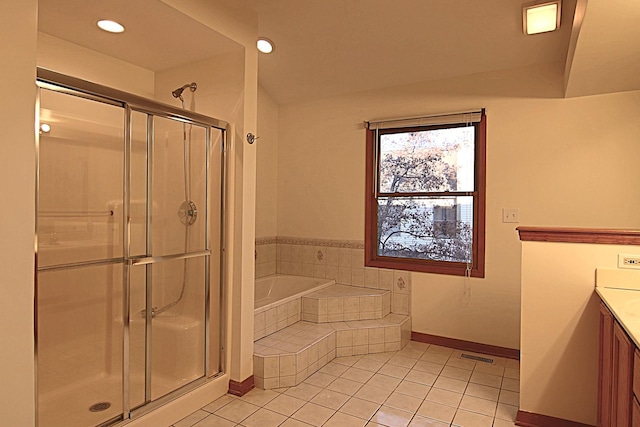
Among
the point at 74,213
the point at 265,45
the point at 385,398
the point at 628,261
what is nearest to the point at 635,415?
the point at 628,261

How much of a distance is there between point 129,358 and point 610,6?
2.86 m

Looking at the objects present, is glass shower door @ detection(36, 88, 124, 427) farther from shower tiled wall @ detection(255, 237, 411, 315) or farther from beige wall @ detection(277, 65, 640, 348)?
A: beige wall @ detection(277, 65, 640, 348)

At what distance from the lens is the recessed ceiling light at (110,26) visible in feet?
7.48

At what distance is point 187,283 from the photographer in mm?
2547

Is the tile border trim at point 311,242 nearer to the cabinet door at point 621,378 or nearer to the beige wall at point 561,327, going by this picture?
the beige wall at point 561,327

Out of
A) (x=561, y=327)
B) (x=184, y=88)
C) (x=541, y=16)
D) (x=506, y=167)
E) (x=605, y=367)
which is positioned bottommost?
(x=605, y=367)

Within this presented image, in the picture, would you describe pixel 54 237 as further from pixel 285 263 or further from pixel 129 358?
pixel 285 263

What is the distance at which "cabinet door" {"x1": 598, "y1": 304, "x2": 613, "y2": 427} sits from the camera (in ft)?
6.15

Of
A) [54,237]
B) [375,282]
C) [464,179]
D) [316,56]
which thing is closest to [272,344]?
[375,282]

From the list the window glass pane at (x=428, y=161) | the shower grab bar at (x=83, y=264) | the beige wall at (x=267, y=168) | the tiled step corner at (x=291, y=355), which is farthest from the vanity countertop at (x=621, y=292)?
the beige wall at (x=267, y=168)

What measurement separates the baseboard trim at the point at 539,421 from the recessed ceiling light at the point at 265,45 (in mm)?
3172

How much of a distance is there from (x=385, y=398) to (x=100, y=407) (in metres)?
1.67

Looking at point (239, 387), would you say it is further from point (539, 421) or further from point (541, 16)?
point (541, 16)

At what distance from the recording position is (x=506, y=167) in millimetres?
3357
